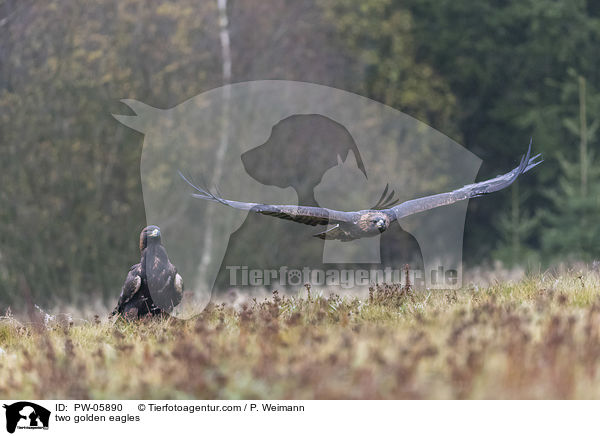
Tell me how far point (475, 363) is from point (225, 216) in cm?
1416

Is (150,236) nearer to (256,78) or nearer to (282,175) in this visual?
(282,175)

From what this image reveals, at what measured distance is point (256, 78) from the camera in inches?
723

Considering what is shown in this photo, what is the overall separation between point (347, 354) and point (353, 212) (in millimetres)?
1873

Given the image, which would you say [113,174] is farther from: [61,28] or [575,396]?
[575,396]

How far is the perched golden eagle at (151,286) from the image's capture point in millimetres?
6324

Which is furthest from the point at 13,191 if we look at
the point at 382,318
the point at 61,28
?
the point at 382,318

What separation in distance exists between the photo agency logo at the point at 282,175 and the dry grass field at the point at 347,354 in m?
9.44

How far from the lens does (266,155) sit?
18422 millimetres

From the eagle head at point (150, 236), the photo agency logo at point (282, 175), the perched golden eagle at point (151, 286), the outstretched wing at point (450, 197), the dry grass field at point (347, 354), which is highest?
the photo agency logo at point (282, 175)

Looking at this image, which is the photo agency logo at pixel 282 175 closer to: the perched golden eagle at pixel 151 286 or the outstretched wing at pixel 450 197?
the perched golden eagle at pixel 151 286
